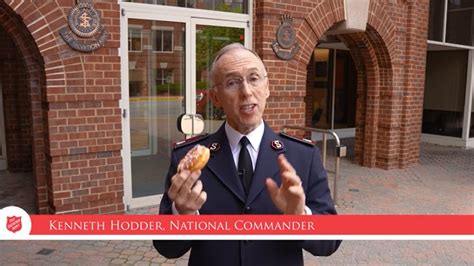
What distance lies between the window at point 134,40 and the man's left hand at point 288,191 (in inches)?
163

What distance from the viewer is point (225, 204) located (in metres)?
1.58

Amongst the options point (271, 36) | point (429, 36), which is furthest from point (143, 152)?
point (429, 36)

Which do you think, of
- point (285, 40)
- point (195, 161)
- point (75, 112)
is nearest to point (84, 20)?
point (75, 112)

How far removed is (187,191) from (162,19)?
4.20 metres

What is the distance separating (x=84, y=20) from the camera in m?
4.40

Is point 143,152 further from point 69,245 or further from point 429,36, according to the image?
point 429,36

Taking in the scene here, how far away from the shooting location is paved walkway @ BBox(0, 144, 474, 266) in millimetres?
3951

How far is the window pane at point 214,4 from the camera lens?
17.0ft

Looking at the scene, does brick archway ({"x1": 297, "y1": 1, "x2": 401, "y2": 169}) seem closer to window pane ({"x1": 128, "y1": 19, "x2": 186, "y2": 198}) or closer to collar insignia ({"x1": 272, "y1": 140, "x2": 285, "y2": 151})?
window pane ({"x1": 128, "y1": 19, "x2": 186, "y2": 198})

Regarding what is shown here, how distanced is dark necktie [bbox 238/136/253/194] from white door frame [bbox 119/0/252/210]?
11.8 ft

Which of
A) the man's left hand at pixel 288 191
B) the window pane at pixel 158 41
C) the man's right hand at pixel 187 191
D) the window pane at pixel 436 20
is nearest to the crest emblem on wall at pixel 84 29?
the window pane at pixel 158 41

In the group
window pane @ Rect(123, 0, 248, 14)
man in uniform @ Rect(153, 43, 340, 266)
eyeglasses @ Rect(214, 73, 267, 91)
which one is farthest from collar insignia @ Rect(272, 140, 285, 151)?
window pane @ Rect(123, 0, 248, 14)

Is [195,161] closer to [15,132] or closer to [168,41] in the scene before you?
[168,41]

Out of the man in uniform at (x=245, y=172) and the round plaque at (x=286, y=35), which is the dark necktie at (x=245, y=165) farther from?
the round plaque at (x=286, y=35)
